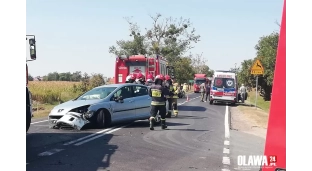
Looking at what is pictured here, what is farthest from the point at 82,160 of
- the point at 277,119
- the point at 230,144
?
the point at 277,119

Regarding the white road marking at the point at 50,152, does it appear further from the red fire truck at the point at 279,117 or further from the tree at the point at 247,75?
the tree at the point at 247,75

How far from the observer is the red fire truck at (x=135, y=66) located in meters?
20.7

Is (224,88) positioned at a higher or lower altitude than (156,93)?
lower

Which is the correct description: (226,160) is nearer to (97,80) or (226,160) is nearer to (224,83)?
(224,83)

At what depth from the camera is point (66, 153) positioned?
8.09 metres

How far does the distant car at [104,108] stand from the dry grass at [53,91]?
11300 millimetres

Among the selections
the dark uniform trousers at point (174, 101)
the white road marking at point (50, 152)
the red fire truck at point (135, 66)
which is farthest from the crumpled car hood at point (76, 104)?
the red fire truck at point (135, 66)

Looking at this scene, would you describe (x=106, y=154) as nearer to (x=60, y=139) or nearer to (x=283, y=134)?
(x=60, y=139)

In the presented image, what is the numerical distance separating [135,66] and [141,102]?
6.91m

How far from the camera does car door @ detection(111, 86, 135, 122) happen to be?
1306cm

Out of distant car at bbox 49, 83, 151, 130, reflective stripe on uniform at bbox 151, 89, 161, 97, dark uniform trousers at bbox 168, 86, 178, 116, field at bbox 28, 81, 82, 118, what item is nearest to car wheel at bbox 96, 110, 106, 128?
distant car at bbox 49, 83, 151, 130

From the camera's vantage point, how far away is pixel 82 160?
7.35 m

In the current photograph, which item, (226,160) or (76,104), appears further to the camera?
(76,104)

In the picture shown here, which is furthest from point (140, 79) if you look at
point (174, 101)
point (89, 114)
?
point (89, 114)
